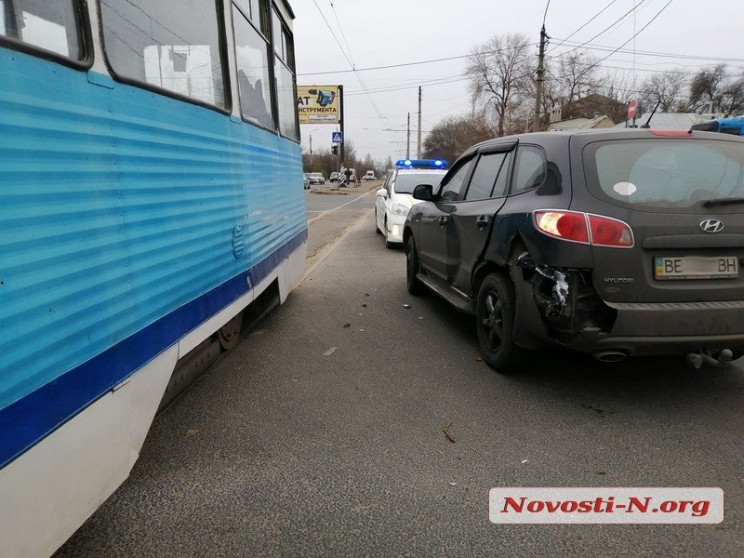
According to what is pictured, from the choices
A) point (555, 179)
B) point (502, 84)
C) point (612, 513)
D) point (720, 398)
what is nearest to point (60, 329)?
point (612, 513)

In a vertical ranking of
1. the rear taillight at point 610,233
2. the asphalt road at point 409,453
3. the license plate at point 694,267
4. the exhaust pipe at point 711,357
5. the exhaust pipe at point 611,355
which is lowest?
the asphalt road at point 409,453

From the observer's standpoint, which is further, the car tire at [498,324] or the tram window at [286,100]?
the tram window at [286,100]

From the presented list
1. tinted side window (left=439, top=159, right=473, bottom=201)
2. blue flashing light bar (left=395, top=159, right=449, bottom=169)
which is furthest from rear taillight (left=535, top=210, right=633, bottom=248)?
blue flashing light bar (left=395, top=159, right=449, bottom=169)

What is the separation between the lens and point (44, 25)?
1.60 m

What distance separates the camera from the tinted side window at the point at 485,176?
4191mm

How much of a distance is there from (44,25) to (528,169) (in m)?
3.03

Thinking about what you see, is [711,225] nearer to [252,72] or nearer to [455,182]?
[455,182]

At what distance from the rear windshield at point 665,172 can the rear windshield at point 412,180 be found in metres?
7.41

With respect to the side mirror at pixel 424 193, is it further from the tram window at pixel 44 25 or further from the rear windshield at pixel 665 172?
the tram window at pixel 44 25

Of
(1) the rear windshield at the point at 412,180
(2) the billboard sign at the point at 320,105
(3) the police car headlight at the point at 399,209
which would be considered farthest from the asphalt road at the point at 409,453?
(2) the billboard sign at the point at 320,105

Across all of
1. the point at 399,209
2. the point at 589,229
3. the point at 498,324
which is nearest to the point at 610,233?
the point at 589,229

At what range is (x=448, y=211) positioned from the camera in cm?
488

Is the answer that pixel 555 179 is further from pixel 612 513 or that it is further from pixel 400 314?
pixel 400 314

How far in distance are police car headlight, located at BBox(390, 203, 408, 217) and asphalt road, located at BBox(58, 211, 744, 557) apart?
5.72m
